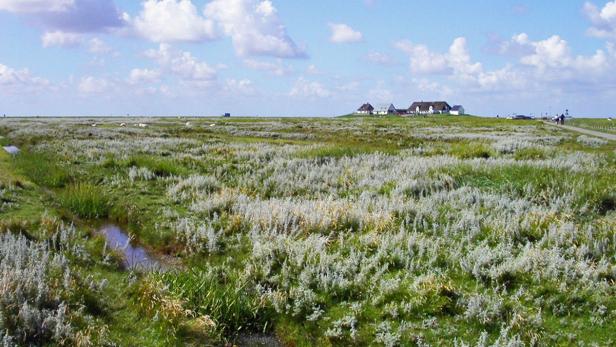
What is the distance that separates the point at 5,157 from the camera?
25422mm

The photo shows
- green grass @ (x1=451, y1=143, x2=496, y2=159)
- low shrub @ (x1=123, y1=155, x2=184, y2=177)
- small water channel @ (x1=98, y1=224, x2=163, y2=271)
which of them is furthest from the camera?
green grass @ (x1=451, y1=143, x2=496, y2=159)

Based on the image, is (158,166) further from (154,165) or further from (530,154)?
(530,154)

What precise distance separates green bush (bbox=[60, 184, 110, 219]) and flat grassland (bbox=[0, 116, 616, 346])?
61 millimetres

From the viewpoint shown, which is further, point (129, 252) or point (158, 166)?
point (158, 166)

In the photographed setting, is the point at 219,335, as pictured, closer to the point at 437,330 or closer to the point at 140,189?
the point at 437,330

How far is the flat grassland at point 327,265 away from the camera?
7.32m

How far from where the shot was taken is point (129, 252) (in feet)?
37.9

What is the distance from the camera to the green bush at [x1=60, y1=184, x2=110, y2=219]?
14.5m

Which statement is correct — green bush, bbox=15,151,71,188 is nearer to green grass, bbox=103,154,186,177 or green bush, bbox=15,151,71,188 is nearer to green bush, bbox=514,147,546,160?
green grass, bbox=103,154,186,177

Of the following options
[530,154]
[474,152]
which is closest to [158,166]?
Answer: [474,152]

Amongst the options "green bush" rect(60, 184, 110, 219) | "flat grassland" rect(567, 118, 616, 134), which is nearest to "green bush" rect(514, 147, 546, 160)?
"green bush" rect(60, 184, 110, 219)

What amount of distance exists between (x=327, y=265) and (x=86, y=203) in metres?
9.05

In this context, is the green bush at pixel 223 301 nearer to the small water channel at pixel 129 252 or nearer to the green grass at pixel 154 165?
the small water channel at pixel 129 252

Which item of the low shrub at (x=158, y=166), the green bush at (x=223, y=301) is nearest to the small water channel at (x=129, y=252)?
the green bush at (x=223, y=301)
